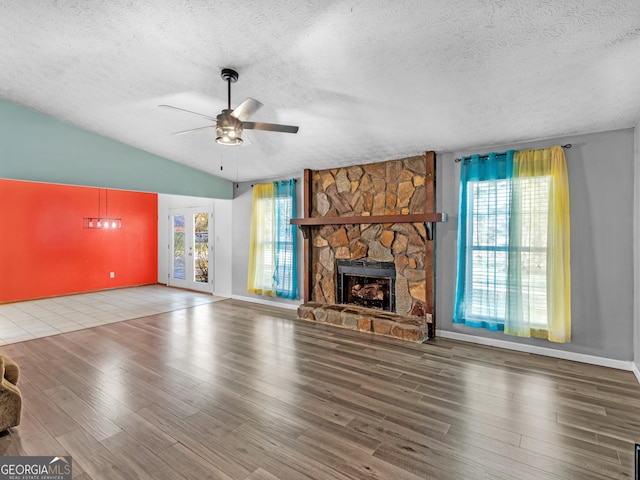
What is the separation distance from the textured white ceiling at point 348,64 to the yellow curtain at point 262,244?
2.04 m

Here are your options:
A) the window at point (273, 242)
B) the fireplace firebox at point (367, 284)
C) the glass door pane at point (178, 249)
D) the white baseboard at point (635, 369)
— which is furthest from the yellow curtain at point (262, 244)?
the white baseboard at point (635, 369)

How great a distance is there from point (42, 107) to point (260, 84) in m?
3.02

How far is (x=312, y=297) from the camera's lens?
18.5ft

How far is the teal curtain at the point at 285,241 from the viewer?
19.0 feet

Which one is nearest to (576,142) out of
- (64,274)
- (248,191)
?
(248,191)

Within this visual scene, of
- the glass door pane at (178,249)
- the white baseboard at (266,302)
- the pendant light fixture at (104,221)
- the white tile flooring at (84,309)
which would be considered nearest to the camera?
the white tile flooring at (84,309)

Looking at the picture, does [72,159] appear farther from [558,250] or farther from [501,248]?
[558,250]

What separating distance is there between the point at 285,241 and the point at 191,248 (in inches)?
125

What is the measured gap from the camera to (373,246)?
4949mm

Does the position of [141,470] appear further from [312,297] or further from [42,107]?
[42,107]

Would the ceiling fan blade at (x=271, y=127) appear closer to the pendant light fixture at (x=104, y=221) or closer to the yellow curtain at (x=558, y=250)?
the yellow curtain at (x=558, y=250)

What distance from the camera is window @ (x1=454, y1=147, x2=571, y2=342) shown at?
11.7 feet

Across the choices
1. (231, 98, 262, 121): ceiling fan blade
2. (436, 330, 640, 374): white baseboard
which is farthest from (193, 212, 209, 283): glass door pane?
(436, 330, 640, 374): white baseboard

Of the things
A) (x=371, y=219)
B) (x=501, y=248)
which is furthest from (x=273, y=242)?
(x=501, y=248)
